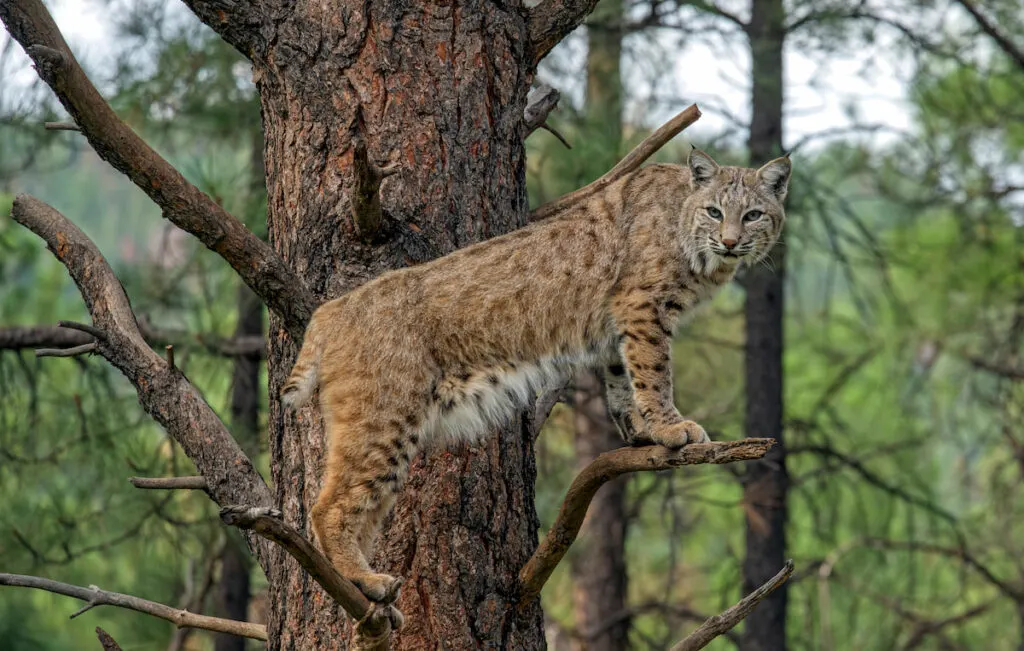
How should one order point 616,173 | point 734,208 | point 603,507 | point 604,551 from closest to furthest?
point 734,208, point 616,173, point 603,507, point 604,551

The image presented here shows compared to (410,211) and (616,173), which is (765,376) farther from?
(410,211)

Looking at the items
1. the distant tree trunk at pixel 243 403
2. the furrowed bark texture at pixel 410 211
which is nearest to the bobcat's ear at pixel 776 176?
the furrowed bark texture at pixel 410 211

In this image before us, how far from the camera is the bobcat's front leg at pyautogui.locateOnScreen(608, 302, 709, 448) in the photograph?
14.9 ft

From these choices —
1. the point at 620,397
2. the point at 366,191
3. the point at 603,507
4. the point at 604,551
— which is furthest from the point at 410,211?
the point at 604,551

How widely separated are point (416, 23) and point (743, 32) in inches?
207

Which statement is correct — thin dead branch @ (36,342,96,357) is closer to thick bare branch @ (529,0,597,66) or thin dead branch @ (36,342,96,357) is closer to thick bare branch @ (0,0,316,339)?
thick bare branch @ (0,0,316,339)

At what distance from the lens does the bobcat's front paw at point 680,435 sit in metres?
4.27

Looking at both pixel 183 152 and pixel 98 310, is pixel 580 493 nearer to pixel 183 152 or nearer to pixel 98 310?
pixel 98 310

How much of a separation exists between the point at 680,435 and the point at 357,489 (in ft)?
3.99

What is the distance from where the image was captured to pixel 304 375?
13.9ft

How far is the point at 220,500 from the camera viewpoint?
175 inches

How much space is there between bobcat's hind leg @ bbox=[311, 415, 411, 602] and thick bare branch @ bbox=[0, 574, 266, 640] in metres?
0.67

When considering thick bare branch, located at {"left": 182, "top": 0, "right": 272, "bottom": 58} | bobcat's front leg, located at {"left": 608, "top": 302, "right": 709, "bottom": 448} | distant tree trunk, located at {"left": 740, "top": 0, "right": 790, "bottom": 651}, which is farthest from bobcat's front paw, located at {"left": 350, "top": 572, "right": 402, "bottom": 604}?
distant tree trunk, located at {"left": 740, "top": 0, "right": 790, "bottom": 651}

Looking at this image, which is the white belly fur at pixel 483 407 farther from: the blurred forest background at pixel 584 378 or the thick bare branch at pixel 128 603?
the blurred forest background at pixel 584 378
